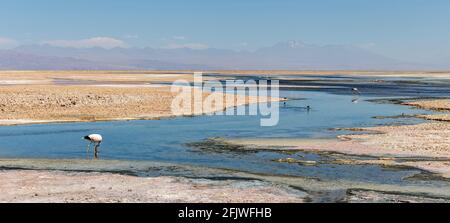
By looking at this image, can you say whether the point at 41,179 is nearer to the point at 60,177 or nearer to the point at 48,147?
the point at 60,177

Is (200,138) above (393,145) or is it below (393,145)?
below

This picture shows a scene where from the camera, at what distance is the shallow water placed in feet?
67.5

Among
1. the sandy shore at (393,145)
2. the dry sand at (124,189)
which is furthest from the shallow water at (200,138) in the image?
the dry sand at (124,189)

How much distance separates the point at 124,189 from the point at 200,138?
43.5 feet

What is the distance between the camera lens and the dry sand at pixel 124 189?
15.3 m

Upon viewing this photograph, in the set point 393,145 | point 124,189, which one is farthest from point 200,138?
point 124,189

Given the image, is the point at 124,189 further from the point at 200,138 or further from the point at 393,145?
the point at 393,145

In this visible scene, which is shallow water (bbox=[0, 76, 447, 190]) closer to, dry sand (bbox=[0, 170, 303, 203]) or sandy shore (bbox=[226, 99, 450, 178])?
sandy shore (bbox=[226, 99, 450, 178])

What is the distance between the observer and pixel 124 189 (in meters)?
16.5

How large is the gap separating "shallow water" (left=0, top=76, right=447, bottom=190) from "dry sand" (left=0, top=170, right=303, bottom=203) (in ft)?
11.1

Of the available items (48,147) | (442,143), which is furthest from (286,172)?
(48,147)

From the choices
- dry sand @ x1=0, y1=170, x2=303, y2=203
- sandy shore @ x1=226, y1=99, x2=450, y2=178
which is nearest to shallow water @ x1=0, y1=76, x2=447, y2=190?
sandy shore @ x1=226, y1=99, x2=450, y2=178

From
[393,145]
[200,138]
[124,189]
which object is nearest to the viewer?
[124,189]
